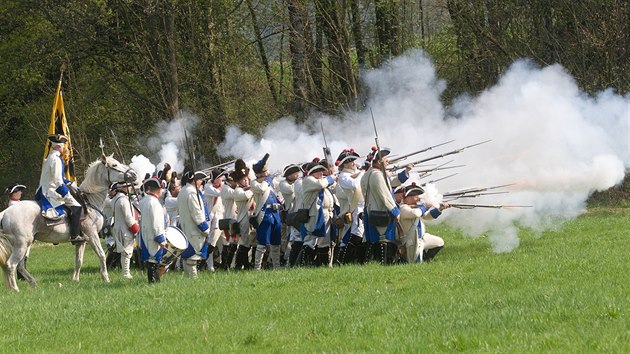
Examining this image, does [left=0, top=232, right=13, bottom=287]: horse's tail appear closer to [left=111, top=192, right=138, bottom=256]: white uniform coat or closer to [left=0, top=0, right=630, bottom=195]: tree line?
[left=111, top=192, right=138, bottom=256]: white uniform coat

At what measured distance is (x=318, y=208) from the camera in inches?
696

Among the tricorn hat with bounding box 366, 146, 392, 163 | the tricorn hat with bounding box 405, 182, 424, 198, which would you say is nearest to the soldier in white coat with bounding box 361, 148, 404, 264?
the tricorn hat with bounding box 366, 146, 392, 163

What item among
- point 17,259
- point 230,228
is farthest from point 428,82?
point 17,259

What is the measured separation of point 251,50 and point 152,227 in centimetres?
2320

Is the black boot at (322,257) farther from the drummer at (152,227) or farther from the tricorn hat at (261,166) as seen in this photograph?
the drummer at (152,227)

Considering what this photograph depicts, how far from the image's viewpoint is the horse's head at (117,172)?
1773 centimetres

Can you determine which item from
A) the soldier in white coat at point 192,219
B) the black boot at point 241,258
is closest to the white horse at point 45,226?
the soldier in white coat at point 192,219

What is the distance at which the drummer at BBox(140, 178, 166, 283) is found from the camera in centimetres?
1509

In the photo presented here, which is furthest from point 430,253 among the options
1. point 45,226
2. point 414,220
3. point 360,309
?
point 360,309

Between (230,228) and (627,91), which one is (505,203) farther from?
(627,91)

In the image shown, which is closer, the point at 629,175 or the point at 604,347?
the point at 604,347

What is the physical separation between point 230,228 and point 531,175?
17.9 feet

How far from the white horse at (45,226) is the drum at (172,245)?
2262mm

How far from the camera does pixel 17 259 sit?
16.8 meters
